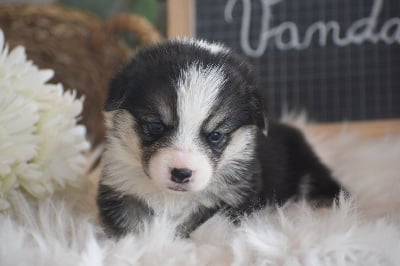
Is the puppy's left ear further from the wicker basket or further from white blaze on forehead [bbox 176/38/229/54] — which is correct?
the wicker basket

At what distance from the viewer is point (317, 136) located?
74.2 inches

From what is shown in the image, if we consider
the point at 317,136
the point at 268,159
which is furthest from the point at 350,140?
the point at 268,159

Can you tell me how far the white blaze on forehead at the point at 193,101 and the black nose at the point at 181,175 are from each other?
0.05m

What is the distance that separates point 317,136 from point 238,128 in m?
0.78

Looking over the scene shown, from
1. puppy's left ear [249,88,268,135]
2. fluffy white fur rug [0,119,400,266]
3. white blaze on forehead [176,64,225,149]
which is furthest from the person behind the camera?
puppy's left ear [249,88,268,135]

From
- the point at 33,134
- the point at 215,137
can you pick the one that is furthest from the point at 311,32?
the point at 33,134

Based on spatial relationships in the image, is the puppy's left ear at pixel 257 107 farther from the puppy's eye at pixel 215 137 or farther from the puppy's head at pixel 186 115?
the puppy's eye at pixel 215 137

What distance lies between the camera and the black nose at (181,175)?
3.34ft

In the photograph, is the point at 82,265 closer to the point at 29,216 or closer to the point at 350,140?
the point at 29,216

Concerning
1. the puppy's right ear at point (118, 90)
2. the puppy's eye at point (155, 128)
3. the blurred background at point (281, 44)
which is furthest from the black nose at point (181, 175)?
the blurred background at point (281, 44)

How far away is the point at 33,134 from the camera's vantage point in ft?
4.27

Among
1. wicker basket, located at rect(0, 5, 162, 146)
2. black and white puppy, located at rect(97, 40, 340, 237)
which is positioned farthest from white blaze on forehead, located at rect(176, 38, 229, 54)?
wicker basket, located at rect(0, 5, 162, 146)

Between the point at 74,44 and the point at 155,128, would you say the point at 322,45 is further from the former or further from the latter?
the point at 155,128

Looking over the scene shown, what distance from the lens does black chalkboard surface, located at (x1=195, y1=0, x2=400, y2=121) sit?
6.31ft
